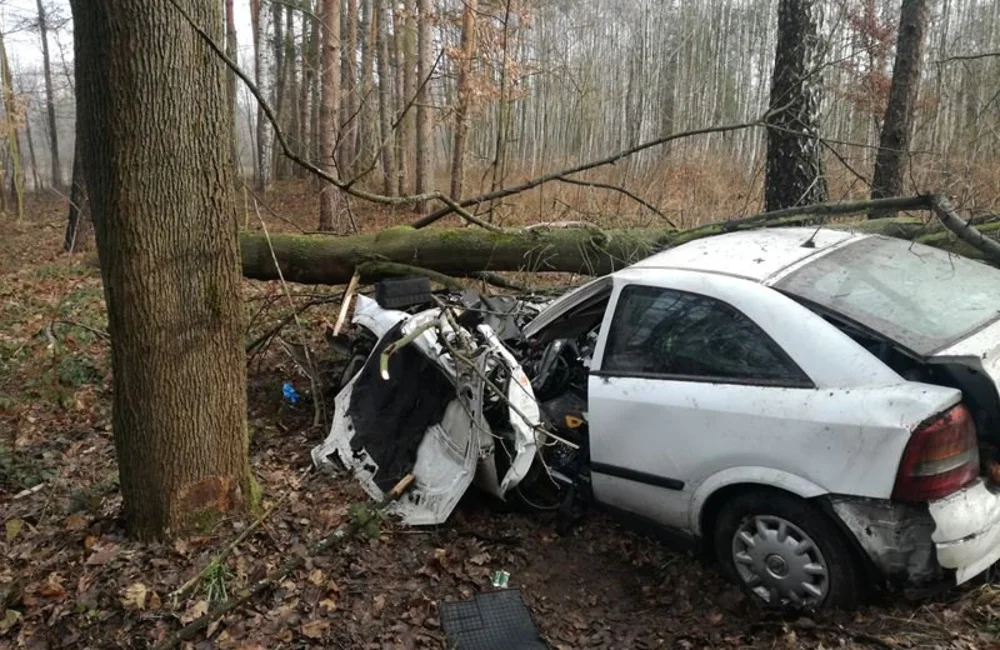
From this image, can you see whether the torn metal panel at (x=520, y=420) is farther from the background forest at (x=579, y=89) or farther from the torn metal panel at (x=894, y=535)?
the background forest at (x=579, y=89)

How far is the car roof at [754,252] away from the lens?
347 centimetres

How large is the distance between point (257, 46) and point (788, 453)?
22684 mm

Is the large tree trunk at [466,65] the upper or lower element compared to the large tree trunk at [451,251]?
upper

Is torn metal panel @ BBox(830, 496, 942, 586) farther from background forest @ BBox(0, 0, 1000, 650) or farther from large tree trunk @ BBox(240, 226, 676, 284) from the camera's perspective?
large tree trunk @ BBox(240, 226, 676, 284)

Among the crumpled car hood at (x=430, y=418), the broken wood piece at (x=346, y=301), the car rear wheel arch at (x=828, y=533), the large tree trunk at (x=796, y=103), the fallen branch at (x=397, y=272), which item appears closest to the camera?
the car rear wheel arch at (x=828, y=533)

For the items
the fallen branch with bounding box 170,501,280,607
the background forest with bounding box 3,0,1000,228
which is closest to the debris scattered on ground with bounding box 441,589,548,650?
the fallen branch with bounding box 170,501,280,607

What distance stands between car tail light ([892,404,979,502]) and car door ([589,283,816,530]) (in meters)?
0.37

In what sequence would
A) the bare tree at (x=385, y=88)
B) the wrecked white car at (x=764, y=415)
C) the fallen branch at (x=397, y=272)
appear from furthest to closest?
1. the bare tree at (x=385, y=88)
2. the fallen branch at (x=397, y=272)
3. the wrecked white car at (x=764, y=415)

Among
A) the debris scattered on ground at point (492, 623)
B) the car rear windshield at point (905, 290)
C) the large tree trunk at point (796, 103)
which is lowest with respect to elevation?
the debris scattered on ground at point (492, 623)

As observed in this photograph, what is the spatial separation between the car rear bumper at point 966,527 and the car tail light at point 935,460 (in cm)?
6

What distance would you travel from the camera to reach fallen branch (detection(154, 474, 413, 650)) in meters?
3.14

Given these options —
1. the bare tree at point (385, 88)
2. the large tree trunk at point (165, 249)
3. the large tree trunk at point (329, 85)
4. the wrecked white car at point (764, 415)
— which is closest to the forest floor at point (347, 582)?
the wrecked white car at point (764, 415)

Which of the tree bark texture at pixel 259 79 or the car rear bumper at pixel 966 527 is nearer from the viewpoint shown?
the car rear bumper at pixel 966 527

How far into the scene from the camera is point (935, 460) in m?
2.71
